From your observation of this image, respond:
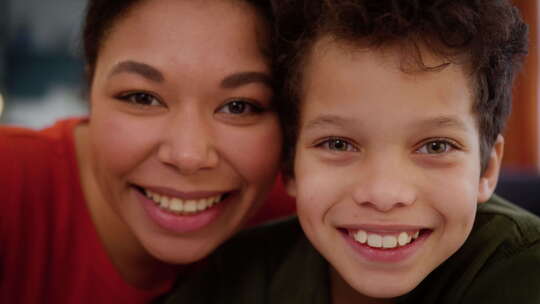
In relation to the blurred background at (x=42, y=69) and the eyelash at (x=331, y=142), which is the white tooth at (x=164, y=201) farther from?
the blurred background at (x=42, y=69)

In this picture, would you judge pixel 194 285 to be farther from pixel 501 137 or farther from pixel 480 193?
pixel 501 137

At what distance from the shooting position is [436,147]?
1129mm

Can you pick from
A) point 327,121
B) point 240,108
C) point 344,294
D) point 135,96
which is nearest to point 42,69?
point 135,96

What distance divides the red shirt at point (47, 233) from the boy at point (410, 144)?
0.66 m

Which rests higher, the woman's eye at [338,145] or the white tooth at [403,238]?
the woman's eye at [338,145]

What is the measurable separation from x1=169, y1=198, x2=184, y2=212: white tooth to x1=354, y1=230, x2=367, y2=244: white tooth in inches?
16.4

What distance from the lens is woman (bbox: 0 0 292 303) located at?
1241mm

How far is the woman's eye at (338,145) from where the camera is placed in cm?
116

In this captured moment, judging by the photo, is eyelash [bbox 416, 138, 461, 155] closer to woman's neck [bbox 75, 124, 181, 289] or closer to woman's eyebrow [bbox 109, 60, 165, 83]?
woman's eyebrow [bbox 109, 60, 165, 83]

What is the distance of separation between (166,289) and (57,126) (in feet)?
1.86

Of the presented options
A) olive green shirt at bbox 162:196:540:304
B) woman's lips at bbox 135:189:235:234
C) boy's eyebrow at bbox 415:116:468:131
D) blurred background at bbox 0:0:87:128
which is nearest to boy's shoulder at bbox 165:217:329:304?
olive green shirt at bbox 162:196:540:304

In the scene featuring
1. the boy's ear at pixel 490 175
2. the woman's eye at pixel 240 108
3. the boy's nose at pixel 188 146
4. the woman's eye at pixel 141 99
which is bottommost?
the boy's ear at pixel 490 175

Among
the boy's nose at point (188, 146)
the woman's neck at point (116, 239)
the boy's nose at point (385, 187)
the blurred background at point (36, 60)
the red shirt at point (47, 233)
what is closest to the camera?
the boy's nose at point (385, 187)

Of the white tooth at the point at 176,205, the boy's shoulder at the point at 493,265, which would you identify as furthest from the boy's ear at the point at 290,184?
the boy's shoulder at the point at 493,265
